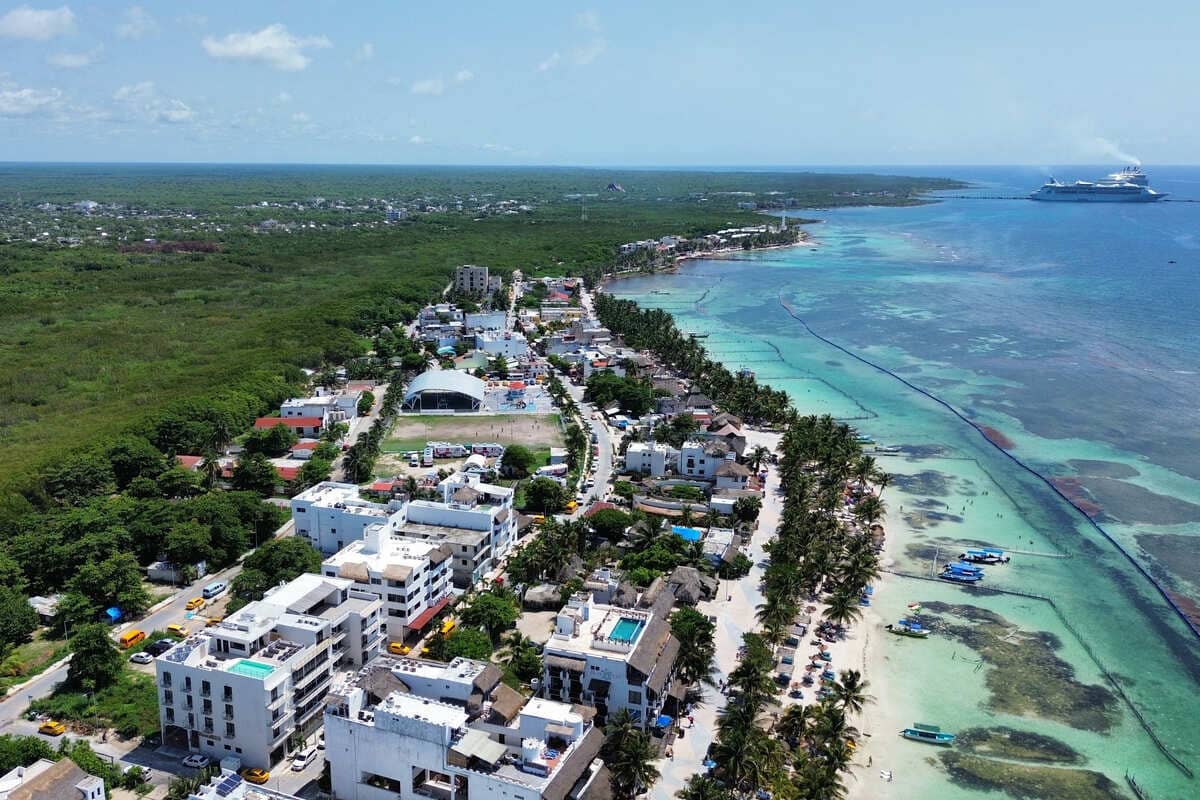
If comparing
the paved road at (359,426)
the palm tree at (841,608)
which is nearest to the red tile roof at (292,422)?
the paved road at (359,426)

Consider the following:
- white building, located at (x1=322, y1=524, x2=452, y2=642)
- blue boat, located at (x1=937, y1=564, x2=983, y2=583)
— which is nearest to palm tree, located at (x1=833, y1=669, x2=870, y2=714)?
blue boat, located at (x1=937, y1=564, x2=983, y2=583)

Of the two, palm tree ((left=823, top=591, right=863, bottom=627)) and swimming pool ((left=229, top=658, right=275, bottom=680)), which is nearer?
swimming pool ((left=229, top=658, right=275, bottom=680))

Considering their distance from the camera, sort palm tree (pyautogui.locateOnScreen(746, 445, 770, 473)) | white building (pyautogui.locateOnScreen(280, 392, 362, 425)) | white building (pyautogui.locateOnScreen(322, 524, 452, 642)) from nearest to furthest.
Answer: white building (pyautogui.locateOnScreen(322, 524, 452, 642)) < palm tree (pyautogui.locateOnScreen(746, 445, 770, 473)) < white building (pyautogui.locateOnScreen(280, 392, 362, 425))

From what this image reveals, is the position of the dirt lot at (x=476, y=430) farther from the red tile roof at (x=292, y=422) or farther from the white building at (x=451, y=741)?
the white building at (x=451, y=741)

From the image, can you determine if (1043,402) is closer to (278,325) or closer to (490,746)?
(490,746)

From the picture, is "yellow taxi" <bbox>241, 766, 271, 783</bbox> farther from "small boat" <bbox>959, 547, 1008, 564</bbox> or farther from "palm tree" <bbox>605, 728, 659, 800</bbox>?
"small boat" <bbox>959, 547, 1008, 564</bbox>

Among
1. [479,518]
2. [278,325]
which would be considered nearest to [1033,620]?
[479,518]
